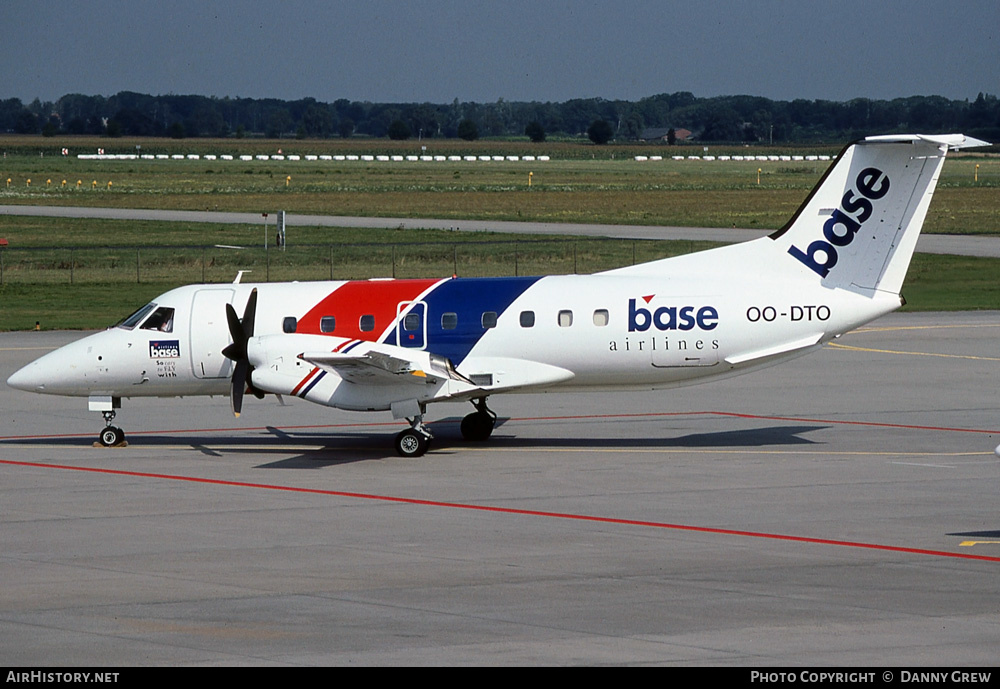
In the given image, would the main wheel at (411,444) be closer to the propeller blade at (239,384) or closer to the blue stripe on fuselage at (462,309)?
the blue stripe on fuselage at (462,309)

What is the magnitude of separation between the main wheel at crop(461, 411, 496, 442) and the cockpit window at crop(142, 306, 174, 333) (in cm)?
618

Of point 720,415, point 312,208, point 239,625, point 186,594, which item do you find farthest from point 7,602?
point 312,208

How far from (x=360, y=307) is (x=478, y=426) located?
11.3ft

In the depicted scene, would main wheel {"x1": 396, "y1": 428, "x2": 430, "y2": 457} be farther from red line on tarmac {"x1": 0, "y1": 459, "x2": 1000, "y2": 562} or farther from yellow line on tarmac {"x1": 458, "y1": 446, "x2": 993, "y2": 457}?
red line on tarmac {"x1": 0, "y1": 459, "x2": 1000, "y2": 562}

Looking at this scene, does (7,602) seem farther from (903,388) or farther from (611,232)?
(611,232)

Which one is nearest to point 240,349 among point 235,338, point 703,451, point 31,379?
point 235,338

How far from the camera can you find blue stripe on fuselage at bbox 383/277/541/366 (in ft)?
85.0

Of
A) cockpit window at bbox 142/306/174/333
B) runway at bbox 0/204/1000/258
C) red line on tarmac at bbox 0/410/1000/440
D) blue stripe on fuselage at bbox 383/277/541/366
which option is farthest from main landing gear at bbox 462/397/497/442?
runway at bbox 0/204/1000/258

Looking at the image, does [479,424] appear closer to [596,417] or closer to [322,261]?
[596,417]

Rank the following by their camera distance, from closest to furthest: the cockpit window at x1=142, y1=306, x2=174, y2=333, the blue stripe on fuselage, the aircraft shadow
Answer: the blue stripe on fuselage
the aircraft shadow
the cockpit window at x1=142, y1=306, x2=174, y2=333

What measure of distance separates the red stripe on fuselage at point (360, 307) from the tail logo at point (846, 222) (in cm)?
738

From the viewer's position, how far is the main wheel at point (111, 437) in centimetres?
2702

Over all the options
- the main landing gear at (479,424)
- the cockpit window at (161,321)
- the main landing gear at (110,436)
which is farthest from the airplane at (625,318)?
the main landing gear at (110,436)

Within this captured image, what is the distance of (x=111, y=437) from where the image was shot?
88.7ft
